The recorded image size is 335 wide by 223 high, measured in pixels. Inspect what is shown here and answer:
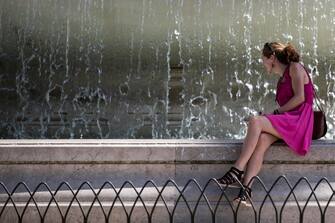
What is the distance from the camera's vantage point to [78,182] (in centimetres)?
761

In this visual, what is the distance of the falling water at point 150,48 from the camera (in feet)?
48.7

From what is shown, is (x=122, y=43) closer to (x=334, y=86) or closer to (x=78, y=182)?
(x=334, y=86)

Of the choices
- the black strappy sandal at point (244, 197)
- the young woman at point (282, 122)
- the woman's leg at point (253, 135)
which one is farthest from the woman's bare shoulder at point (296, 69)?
the black strappy sandal at point (244, 197)

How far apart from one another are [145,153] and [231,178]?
78cm

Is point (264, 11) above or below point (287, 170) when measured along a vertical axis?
above

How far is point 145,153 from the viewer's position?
25.0 feet

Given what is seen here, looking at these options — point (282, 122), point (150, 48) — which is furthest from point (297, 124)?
point (150, 48)

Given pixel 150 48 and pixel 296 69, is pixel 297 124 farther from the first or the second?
pixel 150 48

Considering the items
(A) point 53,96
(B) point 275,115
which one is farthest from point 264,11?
(B) point 275,115

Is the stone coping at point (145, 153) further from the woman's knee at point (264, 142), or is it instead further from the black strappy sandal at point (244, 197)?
the black strappy sandal at point (244, 197)

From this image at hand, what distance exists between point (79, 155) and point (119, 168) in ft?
1.19

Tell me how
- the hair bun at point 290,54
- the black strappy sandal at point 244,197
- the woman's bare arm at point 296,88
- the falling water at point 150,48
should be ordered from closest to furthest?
the black strappy sandal at point 244,197, the woman's bare arm at point 296,88, the hair bun at point 290,54, the falling water at point 150,48

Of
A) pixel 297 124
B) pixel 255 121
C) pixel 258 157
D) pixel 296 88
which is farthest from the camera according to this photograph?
pixel 296 88

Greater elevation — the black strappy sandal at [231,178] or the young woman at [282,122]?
the young woman at [282,122]
